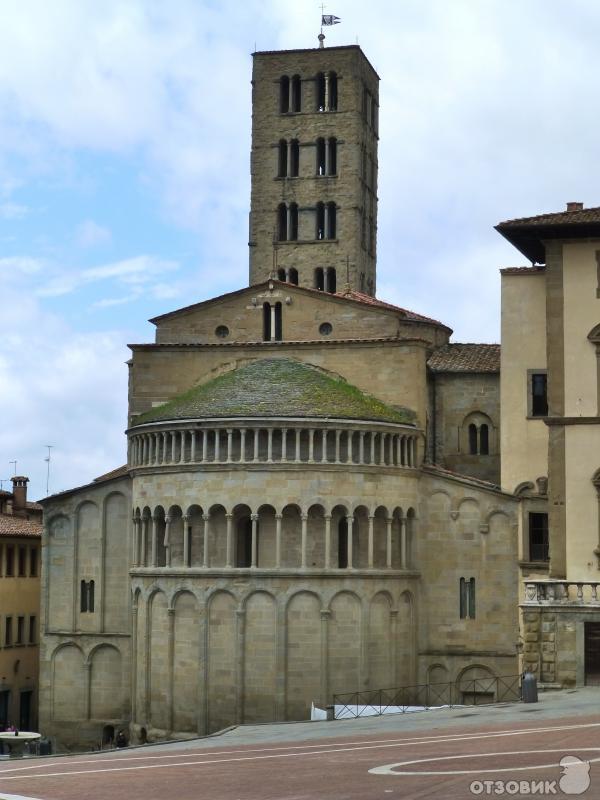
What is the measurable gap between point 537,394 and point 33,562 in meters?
32.1

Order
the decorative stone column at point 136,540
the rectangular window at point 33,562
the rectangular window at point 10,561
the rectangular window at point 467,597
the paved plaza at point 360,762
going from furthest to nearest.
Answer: the rectangular window at point 33,562, the rectangular window at point 10,561, the decorative stone column at point 136,540, the rectangular window at point 467,597, the paved plaza at point 360,762

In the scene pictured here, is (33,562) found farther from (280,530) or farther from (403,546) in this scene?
(403,546)

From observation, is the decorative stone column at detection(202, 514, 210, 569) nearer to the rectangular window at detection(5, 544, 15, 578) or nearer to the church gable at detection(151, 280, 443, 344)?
the church gable at detection(151, 280, 443, 344)

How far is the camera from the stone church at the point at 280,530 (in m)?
54.0

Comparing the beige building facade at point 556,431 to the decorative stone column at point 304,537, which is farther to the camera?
the decorative stone column at point 304,537

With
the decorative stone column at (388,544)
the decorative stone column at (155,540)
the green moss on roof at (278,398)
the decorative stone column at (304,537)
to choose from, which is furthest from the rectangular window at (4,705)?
the decorative stone column at (388,544)

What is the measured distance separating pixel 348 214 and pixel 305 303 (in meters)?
21.4

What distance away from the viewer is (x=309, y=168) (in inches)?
3214

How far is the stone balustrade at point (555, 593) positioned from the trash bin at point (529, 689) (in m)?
3.51

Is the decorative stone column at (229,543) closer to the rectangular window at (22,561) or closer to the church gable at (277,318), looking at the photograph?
the church gable at (277,318)

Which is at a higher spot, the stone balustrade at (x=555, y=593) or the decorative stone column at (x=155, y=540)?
the decorative stone column at (x=155, y=540)

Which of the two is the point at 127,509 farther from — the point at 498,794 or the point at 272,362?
the point at 498,794

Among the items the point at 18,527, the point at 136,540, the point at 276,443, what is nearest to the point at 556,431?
the point at 276,443

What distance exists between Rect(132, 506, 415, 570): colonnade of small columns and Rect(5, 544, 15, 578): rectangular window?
56.5ft
